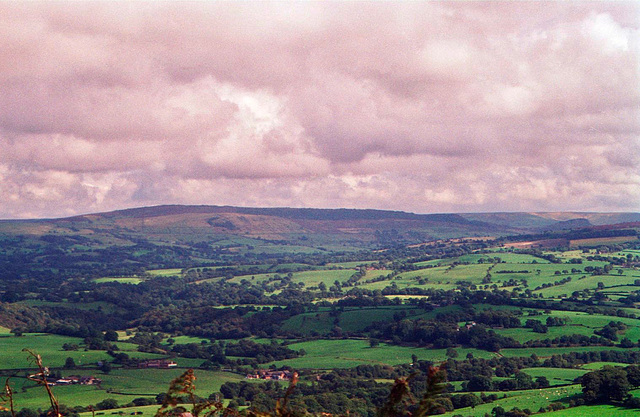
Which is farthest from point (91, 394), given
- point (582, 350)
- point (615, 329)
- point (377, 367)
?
point (615, 329)

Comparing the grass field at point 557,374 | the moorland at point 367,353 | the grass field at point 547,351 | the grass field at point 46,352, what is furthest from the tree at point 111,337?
the grass field at point 557,374

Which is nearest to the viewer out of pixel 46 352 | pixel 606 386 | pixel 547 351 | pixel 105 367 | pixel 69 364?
pixel 606 386

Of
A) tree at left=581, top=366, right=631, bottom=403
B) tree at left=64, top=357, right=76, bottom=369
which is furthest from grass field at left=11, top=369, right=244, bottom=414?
tree at left=581, top=366, right=631, bottom=403

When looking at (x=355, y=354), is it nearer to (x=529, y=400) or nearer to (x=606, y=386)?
(x=529, y=400)

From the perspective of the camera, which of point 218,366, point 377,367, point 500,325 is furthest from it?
point 500,325

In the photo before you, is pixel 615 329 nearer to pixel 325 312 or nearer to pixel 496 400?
pixel 496 400

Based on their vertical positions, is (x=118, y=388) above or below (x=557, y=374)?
below

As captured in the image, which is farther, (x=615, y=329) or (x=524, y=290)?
(x=524, y=290)

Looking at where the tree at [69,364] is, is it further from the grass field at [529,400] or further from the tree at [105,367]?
the grass field at [529,400]

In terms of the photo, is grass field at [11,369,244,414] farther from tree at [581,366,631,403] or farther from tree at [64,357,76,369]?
tree at [581,366,631,403]

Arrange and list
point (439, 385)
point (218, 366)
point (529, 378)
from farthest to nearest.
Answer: point (218, 366) < point (529, 378) < point (439, 385)

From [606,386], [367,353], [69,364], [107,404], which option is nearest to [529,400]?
[606,386]
